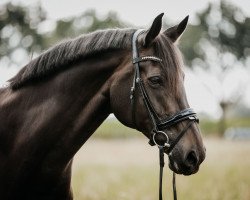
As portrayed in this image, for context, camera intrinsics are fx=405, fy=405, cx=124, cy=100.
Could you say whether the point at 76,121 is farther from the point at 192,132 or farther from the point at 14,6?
the point at 14,6

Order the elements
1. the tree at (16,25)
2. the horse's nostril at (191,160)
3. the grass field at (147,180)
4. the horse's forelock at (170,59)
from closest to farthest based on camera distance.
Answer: the horse's nostril at (191,160), the horse's forelock at (170,59), the grass field at (147,180), the tree at (16,25)

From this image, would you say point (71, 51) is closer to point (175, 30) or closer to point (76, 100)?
point (76, 100)

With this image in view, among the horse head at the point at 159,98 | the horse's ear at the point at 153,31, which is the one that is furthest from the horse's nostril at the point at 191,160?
the horse's ear at the point at 153,31

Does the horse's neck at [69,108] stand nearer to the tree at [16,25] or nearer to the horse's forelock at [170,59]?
the horse's forelock at [170,59]

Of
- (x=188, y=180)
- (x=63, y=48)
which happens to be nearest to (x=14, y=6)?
(x=188, y=180)

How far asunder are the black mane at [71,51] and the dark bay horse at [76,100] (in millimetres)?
10

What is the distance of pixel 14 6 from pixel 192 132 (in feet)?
106

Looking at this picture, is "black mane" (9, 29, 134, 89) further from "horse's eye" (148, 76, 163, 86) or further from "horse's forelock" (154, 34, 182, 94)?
"horse's eye" (148, 76, 163, 86)

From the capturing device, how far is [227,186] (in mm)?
10039

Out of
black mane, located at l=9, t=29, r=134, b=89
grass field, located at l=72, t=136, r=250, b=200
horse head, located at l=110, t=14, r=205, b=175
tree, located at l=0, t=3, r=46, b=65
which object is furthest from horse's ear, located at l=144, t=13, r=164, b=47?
tree, located at l=0, t=3, r=46, b=65

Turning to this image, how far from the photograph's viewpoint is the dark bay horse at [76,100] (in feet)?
12.4

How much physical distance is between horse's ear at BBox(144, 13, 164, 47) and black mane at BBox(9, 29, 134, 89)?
25 cm

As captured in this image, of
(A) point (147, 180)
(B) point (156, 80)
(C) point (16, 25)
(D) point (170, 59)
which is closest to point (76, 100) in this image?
(B) point (156, 80)

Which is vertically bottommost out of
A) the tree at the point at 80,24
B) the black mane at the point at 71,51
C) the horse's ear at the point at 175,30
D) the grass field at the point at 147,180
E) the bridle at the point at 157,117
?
the tree at the point at 80,24
